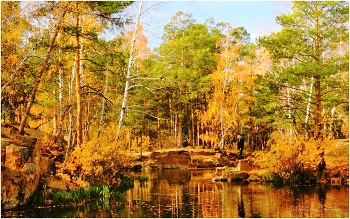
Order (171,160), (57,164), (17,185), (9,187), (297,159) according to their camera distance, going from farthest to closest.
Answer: (171,160) → (297,159) → (57,164) → (17,185) → (9,187)

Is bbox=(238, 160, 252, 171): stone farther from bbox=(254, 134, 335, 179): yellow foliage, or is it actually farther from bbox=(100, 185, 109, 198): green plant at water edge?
bbox=(100, 185, 109, 198): green plant at water edge

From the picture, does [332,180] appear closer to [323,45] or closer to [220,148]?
[323,45]

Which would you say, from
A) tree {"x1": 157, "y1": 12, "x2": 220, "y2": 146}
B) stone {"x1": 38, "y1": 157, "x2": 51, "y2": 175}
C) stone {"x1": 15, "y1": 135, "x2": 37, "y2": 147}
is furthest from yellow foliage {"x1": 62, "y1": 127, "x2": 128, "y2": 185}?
tree {"x1": 157, "y1": 12, "x2": 220, "y2": 146}

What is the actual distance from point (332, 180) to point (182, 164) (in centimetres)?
1414

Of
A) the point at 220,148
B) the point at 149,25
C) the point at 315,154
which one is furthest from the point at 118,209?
the point at 220,148

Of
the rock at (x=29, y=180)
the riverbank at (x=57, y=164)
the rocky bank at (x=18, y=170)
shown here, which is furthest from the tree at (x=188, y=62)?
the rock at (x=29, y=180)

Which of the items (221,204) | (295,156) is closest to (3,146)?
(221,204)

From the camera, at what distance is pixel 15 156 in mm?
9672

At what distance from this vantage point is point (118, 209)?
10.2 meters

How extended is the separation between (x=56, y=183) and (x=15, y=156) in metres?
2.03

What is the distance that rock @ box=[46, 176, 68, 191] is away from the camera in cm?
1102

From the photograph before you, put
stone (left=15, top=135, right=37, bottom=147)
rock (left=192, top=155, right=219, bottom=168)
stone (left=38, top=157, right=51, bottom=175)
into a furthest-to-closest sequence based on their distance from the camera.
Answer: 1. rock (left=192, top=155, right=219, bottom=168)
2. stone (left=38, top=157, right=51, bottom=175)
3. stone (left=15, top=135, right=37, bottom=147)

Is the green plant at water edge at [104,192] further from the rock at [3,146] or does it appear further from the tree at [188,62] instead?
the tree at [188,62]

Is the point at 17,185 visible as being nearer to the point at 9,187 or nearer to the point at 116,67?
the point at 9,187
